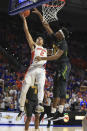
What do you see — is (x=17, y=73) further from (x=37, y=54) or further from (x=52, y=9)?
(x=37, y=54)

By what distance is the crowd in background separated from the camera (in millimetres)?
13242

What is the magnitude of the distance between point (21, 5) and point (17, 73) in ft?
29.8

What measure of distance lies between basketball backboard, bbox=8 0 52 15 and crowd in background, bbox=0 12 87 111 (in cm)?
258

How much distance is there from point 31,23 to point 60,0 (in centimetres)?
1193

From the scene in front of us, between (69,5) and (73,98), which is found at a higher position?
(69,5)

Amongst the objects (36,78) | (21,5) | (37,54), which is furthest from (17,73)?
(21,5)

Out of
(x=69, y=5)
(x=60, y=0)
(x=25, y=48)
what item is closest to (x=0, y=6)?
(x=25, y=48)

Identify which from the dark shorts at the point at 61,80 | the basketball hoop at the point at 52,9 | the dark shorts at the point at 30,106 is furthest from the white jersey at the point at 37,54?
the dark shorts at the point at 30,106

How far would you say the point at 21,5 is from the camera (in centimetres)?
777

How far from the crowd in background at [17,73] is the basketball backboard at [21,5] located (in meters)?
2.58

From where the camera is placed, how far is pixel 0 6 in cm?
1986

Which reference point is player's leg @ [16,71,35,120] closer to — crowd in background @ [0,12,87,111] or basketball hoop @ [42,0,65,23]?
crowd in background @ [0,12,87,111]

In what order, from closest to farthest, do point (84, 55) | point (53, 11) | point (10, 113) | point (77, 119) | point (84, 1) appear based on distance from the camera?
point (53, 11) < point (10, 113) < point (77, 119) < point (84, 1) < point (84, 55)

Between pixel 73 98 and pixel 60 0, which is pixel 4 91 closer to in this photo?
pixel 73 98
